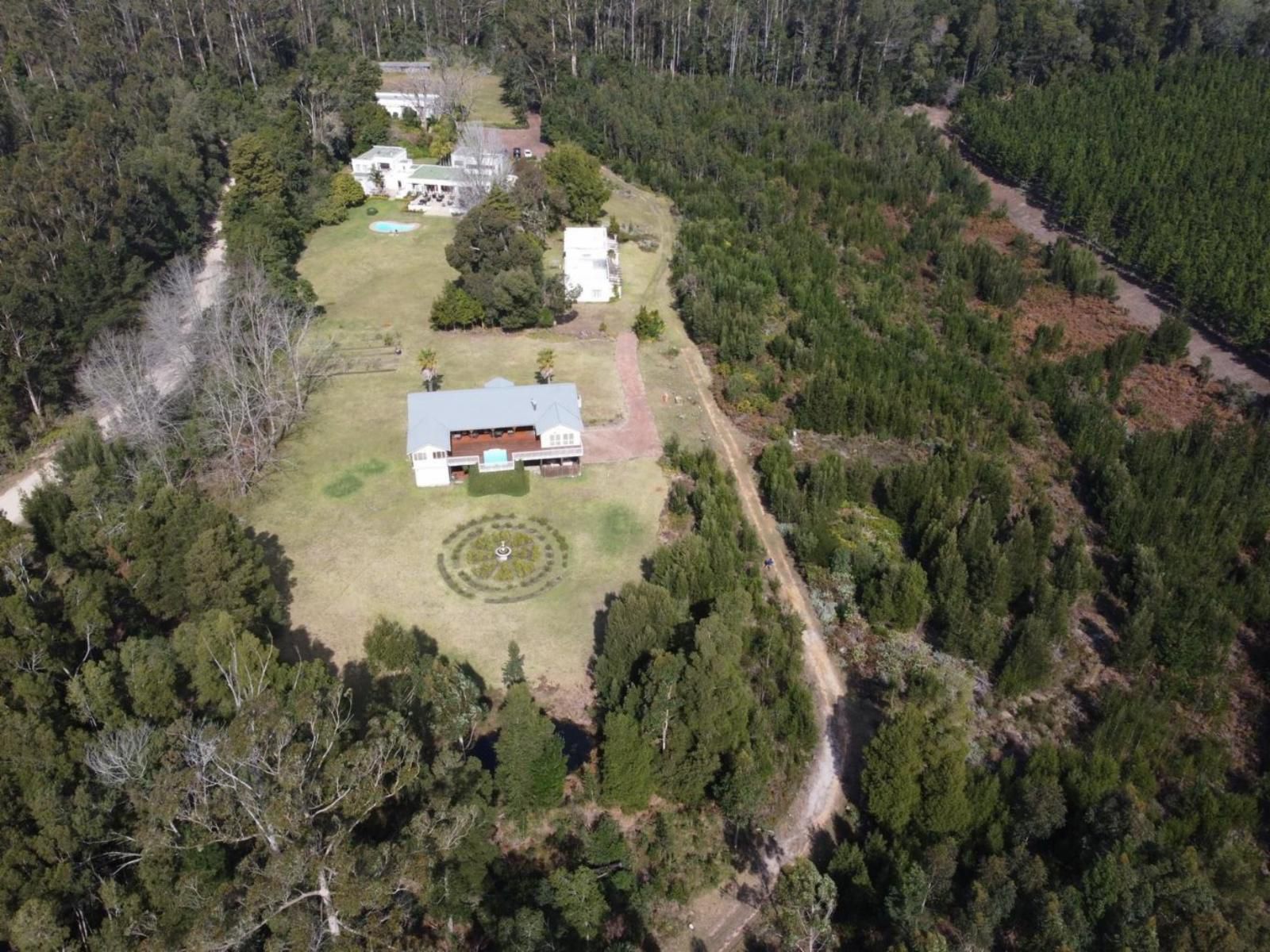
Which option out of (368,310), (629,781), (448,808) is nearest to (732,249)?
(368,310)

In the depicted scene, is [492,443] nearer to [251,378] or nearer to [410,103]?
[251,378]

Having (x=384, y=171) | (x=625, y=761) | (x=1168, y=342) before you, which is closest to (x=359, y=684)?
(x=625, y=761)

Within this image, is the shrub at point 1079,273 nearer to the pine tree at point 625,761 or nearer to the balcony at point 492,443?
the balcony at point 492,443

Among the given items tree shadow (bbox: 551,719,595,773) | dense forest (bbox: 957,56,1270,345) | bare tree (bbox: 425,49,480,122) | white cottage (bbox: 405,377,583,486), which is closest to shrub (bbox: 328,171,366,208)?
bare tree (bbox: 425,49,480,122)

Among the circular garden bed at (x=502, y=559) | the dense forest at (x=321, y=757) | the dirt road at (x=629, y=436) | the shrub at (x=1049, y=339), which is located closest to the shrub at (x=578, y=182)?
the dirt road at (x=629, y=436)

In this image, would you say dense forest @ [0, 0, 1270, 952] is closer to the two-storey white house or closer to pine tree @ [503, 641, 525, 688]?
pine tree @ [503, 641, 525, 688]

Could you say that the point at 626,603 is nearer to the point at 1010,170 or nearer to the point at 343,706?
the point at 343,706
